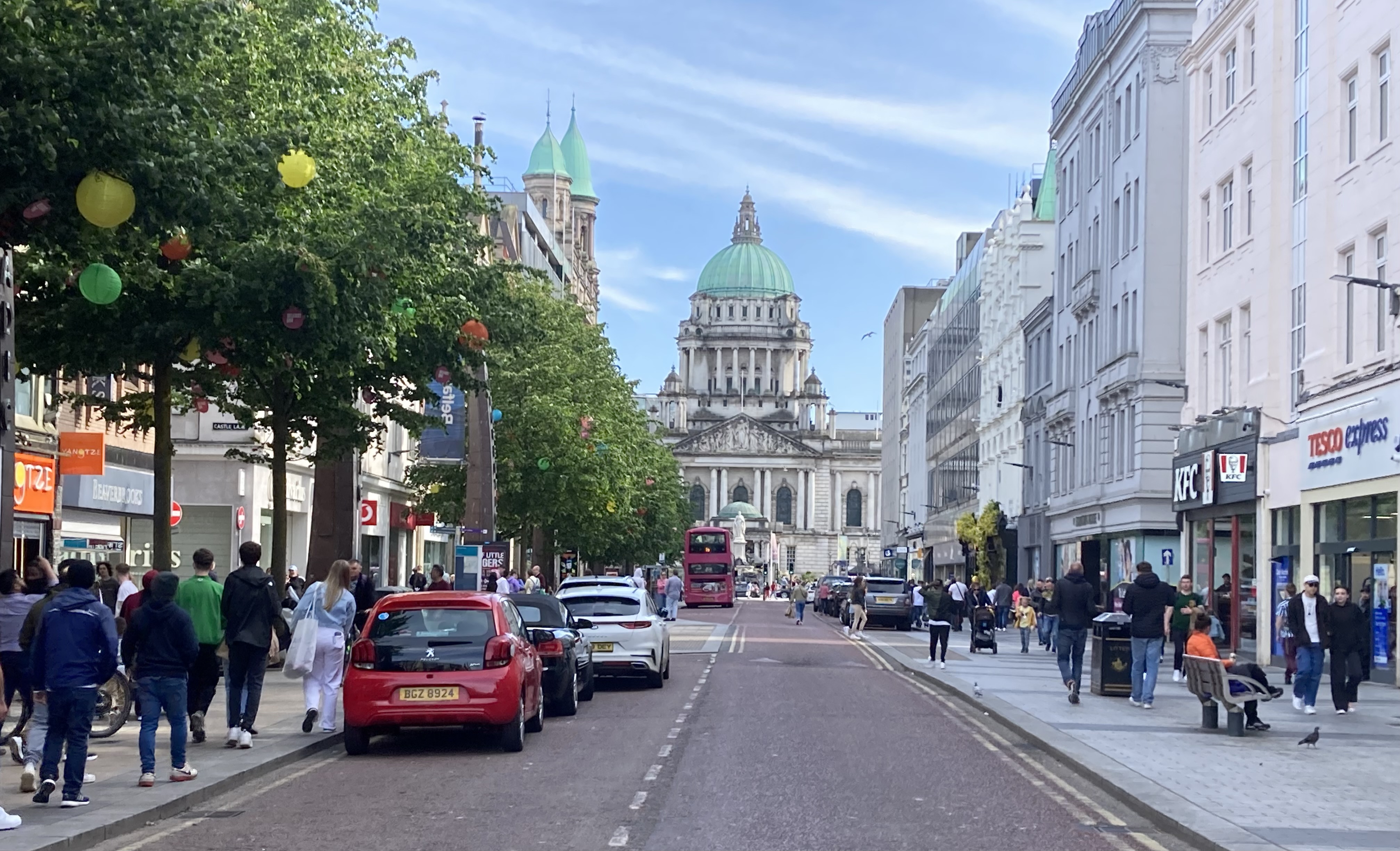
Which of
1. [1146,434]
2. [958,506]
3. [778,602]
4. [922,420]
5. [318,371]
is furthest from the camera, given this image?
[778,602]

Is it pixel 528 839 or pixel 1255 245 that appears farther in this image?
pixel 1255 245

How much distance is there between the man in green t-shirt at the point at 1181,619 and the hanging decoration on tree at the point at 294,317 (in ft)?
46.6

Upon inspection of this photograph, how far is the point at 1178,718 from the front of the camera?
20.8m

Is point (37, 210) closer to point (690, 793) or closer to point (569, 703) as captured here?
point (690, 793)

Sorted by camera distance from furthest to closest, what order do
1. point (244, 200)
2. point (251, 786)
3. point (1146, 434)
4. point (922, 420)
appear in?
1. point (922, 420)
2. point (1146, 434)
3. point (244, 200)
4. point (251, 786)

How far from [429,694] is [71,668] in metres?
4.49

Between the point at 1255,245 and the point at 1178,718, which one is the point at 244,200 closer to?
the point at 1178,718

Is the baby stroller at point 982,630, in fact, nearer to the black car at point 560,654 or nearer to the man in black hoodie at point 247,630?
the black car at point 560,654

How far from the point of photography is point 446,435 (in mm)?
36688

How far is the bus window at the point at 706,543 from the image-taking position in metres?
92.7

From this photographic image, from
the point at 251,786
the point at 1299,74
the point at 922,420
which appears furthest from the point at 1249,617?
the point at 922,420

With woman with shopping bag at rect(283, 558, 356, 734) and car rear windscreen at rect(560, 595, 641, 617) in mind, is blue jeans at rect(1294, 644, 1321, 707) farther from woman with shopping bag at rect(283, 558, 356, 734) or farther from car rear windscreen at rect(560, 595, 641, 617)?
woman with shopping bag at rect(283, 558, 356, 734)

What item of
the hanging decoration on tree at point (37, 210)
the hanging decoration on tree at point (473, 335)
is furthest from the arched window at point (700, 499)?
the hanging decoration on tree at point (37, 210)

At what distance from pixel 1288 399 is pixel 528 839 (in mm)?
23884
